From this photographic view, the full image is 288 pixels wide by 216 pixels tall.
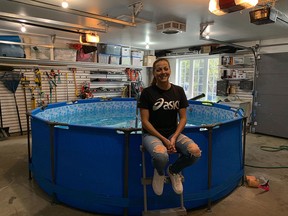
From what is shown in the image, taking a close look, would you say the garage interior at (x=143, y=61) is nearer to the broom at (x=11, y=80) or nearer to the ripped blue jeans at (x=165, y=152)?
the broom at (x=11, y=80)

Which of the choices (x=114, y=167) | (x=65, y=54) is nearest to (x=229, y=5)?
(x=114, y=167)

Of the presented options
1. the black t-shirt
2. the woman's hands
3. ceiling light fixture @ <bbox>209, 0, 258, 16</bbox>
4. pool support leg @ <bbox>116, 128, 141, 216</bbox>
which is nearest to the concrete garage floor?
pool support leg @ <bbox>116, 128, 141, 216</bbox>

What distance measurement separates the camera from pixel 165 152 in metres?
2.09

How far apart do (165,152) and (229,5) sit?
1.83 meters

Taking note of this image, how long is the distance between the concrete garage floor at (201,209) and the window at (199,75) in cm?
438

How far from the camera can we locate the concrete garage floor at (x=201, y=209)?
276 centimetres

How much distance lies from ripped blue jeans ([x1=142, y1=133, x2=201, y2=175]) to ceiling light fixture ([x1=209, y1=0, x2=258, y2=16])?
1.59 metres

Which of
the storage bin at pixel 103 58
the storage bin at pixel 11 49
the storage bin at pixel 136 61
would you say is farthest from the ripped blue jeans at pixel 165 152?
the storage bin at pixel 136 61

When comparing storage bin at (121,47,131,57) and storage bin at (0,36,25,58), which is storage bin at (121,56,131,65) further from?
storage bin at (0,36,25,58)

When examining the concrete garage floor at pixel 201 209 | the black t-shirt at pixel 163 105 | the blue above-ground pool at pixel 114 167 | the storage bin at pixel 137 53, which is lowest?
the concrete garage floor at pixel 201 209

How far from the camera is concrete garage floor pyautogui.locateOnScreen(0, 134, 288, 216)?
2758 mm

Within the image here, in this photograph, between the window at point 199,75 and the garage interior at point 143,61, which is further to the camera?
the window at point 199,75

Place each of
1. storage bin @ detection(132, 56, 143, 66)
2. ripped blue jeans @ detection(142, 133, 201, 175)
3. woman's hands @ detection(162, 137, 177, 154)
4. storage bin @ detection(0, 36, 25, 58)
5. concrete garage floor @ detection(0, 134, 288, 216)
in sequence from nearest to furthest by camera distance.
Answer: ripped blue jeans @ detection(142, 133, 201, 175) → woman's hands @ detection(162, 137, 177, 154) → concrete garage floor @ detection(0, 134, 288, 216) → storage bin @ detection(0, 36, 25, 58) → storage bin @ detection(132, 56, 143, 66)

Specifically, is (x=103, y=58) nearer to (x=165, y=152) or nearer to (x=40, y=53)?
(x=40, y=53)
